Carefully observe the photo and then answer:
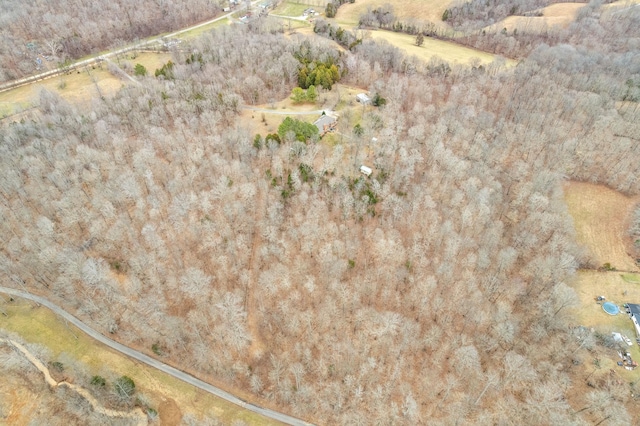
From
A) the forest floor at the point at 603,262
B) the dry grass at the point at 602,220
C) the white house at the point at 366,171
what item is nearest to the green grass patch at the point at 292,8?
the white house at the point at 366,171

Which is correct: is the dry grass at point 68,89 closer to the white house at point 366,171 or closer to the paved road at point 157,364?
the paved road at point 157,364

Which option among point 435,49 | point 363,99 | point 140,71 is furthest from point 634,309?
point 140,71

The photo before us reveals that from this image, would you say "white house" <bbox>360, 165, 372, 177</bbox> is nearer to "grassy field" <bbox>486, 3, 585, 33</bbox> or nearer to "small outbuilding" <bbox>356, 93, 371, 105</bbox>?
"small outbuilding" <bbox>356, 93, 371, 105</bbox>

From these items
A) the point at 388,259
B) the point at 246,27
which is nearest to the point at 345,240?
the point at 388,259

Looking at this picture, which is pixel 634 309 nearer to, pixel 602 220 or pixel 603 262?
pixel 603 262

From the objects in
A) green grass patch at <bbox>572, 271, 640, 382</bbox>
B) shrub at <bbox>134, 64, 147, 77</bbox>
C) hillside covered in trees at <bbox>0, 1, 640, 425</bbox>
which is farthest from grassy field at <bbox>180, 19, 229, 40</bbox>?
green grass patch at <bbox>572, 271, 640, 382</bbox>
